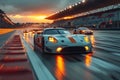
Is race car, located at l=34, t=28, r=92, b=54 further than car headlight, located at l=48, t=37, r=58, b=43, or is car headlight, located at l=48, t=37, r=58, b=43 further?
car headlight, located at l=48, t=37, r=58, b=43

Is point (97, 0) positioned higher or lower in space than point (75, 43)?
higher

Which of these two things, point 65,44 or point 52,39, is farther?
point 52,39

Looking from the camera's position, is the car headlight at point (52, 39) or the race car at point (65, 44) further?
the car headlight at point (52, 39)

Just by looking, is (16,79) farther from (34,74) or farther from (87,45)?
(87,45)

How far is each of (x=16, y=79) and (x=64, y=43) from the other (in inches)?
226

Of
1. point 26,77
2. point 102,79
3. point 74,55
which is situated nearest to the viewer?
point 102,79

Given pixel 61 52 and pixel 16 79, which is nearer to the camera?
pixel 16 79

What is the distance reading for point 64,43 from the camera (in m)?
12.5

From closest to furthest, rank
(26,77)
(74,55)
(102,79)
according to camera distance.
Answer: (102,79) → (26,77) → (74,55)

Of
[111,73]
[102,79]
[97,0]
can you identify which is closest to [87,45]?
[111,73]

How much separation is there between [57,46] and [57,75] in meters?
5.16

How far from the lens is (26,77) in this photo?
23.4 feet

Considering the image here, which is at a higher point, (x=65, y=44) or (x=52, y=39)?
(x=52, y=39)

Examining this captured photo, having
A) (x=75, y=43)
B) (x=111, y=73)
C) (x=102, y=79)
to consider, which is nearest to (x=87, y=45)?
Result: (x=75, y=43)
